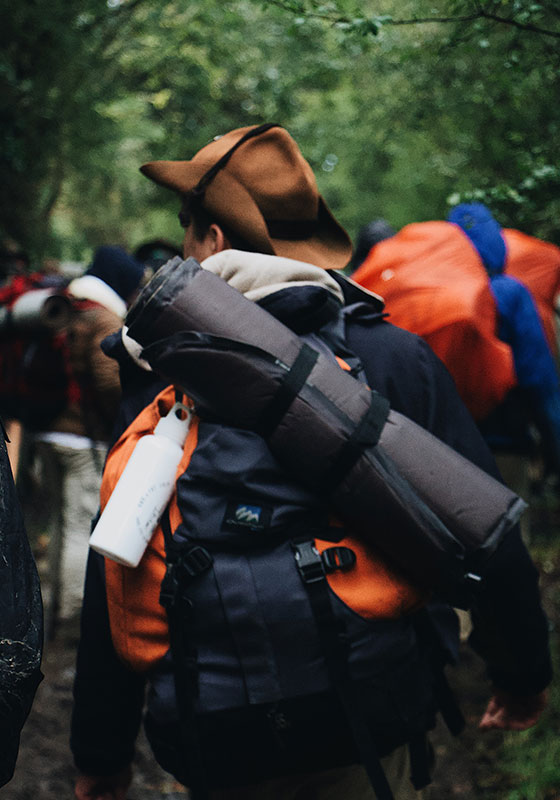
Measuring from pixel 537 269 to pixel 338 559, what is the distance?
2.74 metres

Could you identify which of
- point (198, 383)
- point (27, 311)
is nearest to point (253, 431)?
point (198, 383)

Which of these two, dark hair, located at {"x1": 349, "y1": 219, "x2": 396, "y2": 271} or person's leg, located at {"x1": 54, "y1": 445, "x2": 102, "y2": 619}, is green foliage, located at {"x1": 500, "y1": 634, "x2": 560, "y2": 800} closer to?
person's leg, located at {"x1": 54, "y1": 445, "x2": 102, "y2": 619}

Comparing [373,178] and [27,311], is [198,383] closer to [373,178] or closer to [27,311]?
[27,311]

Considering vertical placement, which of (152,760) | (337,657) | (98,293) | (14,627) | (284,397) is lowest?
(152,760)

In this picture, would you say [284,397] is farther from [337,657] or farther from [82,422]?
[82,422]

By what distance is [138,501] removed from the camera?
145 centimetres

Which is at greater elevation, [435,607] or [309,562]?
[309,562]

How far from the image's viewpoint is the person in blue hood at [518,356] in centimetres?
328

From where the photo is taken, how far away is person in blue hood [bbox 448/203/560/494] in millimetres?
3275

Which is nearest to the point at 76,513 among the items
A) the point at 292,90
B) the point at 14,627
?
the point at 14,627

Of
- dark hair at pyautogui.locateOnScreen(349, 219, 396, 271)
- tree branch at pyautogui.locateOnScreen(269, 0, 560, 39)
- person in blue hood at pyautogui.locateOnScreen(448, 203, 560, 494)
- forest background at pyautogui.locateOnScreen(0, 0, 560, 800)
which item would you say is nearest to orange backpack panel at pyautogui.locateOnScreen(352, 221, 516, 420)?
person in blue hood at pyautogui.locateOnScreen(448, 203, 560, 494)

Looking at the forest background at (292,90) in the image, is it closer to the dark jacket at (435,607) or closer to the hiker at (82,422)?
the dark jacket at (435,607)

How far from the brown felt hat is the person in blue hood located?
5.06 ft

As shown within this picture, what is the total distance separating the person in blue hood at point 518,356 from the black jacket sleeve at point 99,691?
2206 mm
